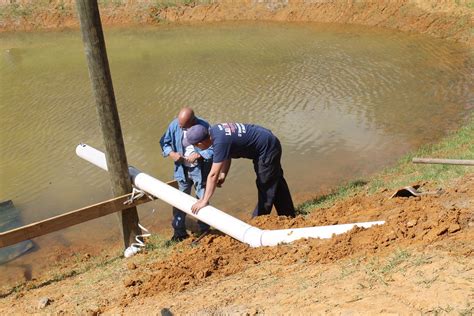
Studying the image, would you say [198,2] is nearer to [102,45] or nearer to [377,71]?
[377,71]

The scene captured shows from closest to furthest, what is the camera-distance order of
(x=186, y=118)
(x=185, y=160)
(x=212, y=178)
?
1. (x=212, y=178)
2. (x=186, y=118)
3. (x=185, y=160)

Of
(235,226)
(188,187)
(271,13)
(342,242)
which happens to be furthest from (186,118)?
(271,13)

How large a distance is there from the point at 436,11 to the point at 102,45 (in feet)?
61.9

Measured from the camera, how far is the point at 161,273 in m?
5.11

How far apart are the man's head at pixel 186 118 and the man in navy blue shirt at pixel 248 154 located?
1.29 feet

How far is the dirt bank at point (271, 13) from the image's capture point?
68.1ft

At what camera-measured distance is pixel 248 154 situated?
6188 millimetres

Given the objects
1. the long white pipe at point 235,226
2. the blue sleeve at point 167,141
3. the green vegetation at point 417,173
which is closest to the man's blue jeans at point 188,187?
the blue sleeve at point 167,141

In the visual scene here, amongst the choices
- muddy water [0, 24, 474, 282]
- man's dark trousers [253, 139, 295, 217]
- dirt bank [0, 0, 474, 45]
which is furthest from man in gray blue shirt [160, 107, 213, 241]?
dirt bank [0, 0, 474, 45]

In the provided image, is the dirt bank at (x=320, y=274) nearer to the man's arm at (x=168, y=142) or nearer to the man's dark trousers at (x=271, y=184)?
the man's dark trousers at (x=271, y=184)

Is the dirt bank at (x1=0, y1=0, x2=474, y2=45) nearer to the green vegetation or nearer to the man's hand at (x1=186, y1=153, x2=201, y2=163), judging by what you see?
the green vegetation

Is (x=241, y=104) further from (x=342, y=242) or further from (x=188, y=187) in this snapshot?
(x=342, y=242)

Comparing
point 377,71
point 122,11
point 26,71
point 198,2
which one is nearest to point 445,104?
point 377,71

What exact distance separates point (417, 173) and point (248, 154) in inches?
135
